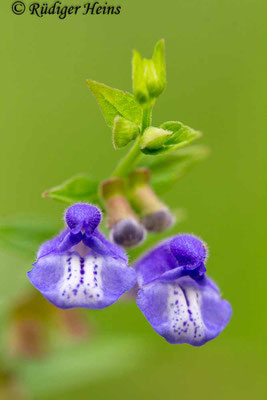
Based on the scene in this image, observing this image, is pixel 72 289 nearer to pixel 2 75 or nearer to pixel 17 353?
pixel 17 353

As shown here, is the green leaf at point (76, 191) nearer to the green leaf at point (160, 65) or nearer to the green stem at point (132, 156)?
the green stem at point (132, 156)

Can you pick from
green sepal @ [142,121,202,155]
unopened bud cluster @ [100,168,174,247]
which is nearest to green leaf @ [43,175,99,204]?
unopened bud cluster @ [100,168,174,247]

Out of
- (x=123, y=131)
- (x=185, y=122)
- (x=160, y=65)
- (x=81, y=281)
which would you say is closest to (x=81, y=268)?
(x=81, y=281)

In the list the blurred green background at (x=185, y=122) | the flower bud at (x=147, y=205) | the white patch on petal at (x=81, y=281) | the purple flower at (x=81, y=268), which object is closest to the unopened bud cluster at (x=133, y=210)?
the flower bud at (x=147, y=205)

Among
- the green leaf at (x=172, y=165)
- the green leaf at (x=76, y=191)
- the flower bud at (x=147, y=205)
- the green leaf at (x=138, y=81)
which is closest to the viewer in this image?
the green leaf at (x=138, y=81)

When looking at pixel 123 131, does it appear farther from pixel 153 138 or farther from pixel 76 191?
pixel 76 191

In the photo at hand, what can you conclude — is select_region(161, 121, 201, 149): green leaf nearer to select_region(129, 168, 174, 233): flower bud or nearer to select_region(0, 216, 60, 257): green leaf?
select_region(129, 168, 174, 233): flower bud
